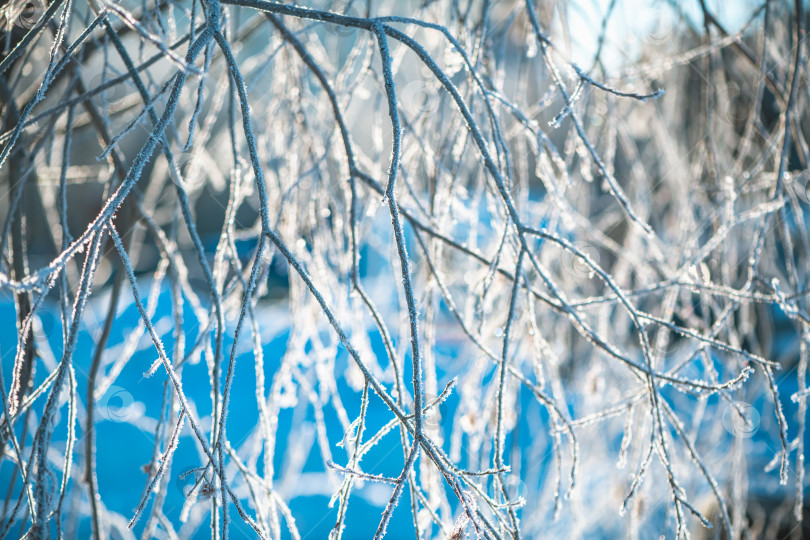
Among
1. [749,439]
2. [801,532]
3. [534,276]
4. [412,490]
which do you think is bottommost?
[801,532]

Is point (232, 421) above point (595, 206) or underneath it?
underneath

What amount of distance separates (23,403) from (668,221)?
182 centimetres

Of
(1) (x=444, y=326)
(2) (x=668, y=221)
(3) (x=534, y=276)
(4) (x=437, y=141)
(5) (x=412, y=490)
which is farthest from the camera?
(1) (x=444, y=326)

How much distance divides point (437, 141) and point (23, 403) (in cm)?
73

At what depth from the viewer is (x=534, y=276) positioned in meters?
1.33

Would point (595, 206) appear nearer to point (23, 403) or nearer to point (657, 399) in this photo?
point (657, 399)

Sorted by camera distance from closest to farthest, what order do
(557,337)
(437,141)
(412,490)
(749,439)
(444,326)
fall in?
(412,490) < (437,141) < (557,337) < (749,439) < (444,326)

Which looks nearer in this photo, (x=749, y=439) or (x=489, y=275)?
(x=489, y=275)

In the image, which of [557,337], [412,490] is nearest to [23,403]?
[412,490]

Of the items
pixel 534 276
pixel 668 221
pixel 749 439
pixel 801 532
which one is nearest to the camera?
pixel 534 276

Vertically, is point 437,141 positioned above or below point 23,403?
above

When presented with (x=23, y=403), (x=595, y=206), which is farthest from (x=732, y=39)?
(x=595, y=206)

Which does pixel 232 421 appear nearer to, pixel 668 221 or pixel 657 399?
pixel 668 221

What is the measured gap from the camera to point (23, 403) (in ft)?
2.33
